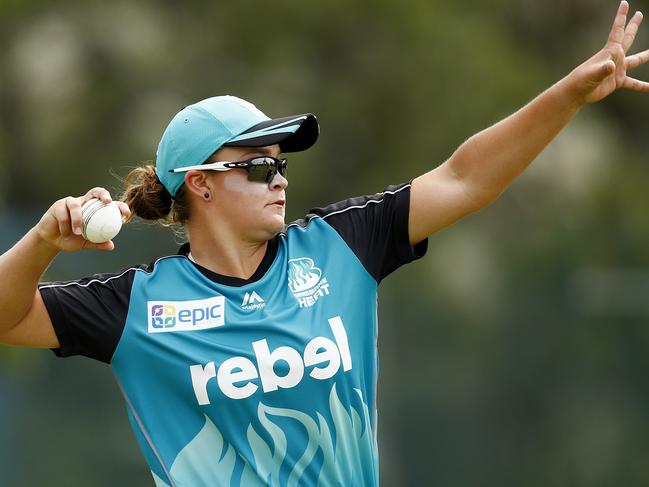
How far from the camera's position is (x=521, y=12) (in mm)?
16953

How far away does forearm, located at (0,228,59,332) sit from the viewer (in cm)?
423

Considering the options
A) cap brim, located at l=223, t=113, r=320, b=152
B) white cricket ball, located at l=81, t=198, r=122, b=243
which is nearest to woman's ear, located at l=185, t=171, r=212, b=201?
cap brim, located at l=223, t=113, r=320, b=152

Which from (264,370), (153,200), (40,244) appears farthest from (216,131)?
(264,370)

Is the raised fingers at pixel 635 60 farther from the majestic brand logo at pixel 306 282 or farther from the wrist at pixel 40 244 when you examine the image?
the wrist at pixel 40 244

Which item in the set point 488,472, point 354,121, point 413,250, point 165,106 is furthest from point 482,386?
point 413,250

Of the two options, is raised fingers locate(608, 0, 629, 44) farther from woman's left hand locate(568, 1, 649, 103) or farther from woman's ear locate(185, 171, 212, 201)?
woman's ear locate(185, 171, 212, 201)

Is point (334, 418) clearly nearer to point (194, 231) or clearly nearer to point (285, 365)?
point (285, 365)

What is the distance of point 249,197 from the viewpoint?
15.0 feet

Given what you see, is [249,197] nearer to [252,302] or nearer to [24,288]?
[252,302]

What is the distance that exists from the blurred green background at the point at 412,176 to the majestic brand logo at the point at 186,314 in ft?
18.6

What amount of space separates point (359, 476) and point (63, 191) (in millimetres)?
11298

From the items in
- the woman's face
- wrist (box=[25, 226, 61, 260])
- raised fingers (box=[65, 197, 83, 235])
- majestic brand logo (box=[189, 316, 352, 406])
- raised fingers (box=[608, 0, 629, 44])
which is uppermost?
raised fingers (box=[608, 0, 629, 44])

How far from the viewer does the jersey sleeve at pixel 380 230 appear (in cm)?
461

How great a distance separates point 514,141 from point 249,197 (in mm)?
963
